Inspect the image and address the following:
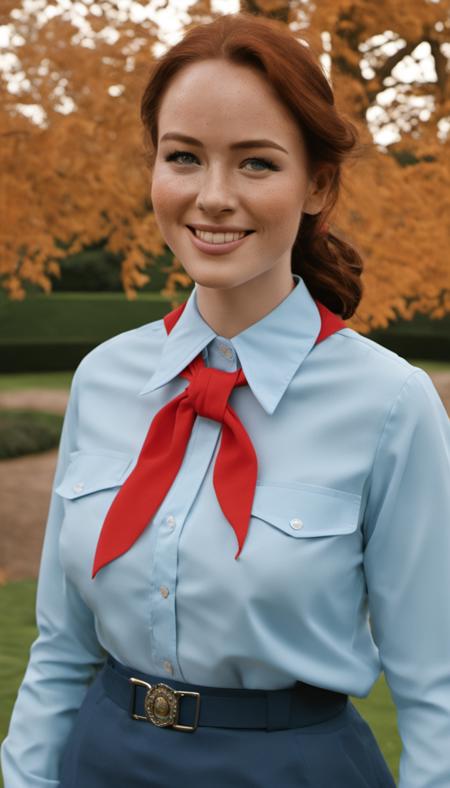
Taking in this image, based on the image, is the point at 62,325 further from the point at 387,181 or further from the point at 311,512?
the point at 311,512

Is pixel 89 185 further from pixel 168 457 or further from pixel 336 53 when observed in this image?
pixel 168 457

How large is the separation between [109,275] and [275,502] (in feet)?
83.5

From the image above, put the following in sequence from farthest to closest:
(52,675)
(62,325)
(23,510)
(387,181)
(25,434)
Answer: (62,325), (25,434), (23,510), (387,181), (52,675)

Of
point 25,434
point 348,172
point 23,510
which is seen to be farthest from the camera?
point 25,434

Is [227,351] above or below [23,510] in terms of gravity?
above

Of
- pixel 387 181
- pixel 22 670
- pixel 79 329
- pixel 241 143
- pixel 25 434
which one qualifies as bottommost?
pixel 79 329

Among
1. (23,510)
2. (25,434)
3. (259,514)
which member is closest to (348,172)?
(259,514)

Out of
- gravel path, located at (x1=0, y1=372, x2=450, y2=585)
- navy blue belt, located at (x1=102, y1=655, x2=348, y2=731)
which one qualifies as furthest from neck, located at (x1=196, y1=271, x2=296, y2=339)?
gravel path, located at (x1=0, y1=372, x2=450, y2=585)

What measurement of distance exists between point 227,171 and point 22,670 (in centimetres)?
405

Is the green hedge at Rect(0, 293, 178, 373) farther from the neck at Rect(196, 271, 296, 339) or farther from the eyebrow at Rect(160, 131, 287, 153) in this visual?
the eyebrow at Rect(160, 131, 287, 153)

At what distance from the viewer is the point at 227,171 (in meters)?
1.56

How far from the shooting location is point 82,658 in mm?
1830

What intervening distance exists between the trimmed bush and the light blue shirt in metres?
12.0

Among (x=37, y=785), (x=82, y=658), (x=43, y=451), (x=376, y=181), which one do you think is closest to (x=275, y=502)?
(x=82, y=658)
